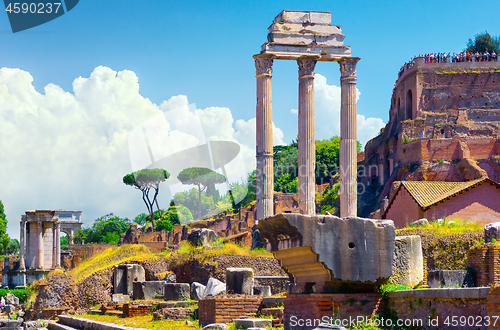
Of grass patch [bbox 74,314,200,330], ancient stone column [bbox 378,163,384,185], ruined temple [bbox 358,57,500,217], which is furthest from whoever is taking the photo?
ancient stone column [bbox 378,163,384,185]

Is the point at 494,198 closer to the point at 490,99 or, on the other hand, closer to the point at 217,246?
the point at 217,246

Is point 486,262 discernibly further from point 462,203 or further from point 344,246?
point 462,203

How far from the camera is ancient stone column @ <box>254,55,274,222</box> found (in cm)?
3238

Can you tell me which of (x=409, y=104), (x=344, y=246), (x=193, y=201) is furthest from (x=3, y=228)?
(x=344, y=246)

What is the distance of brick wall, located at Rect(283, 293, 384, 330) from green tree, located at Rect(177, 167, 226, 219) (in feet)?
285

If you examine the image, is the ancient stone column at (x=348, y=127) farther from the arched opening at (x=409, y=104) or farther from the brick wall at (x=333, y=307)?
the arched opening at (x=409, y=104)

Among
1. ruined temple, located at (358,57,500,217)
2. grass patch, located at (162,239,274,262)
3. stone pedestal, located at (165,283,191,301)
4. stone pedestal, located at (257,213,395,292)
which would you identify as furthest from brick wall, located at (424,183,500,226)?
ruined temple, located at (358,57,500,217)

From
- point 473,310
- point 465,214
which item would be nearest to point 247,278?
point 473,310

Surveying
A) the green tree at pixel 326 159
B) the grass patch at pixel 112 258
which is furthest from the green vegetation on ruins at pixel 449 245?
the green tree at pixel 326 159

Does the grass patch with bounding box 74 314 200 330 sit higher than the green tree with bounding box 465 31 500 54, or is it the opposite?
the green tree with bounding box 465 31 500 54

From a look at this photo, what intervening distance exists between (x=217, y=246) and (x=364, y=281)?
12463mm

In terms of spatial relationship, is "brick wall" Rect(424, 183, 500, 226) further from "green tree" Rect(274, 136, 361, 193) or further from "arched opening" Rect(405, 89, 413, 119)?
"green tree" Rect(274, 136, 361, 193)

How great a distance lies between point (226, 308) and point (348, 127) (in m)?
→ 22.0

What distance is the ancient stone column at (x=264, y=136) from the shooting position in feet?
106
